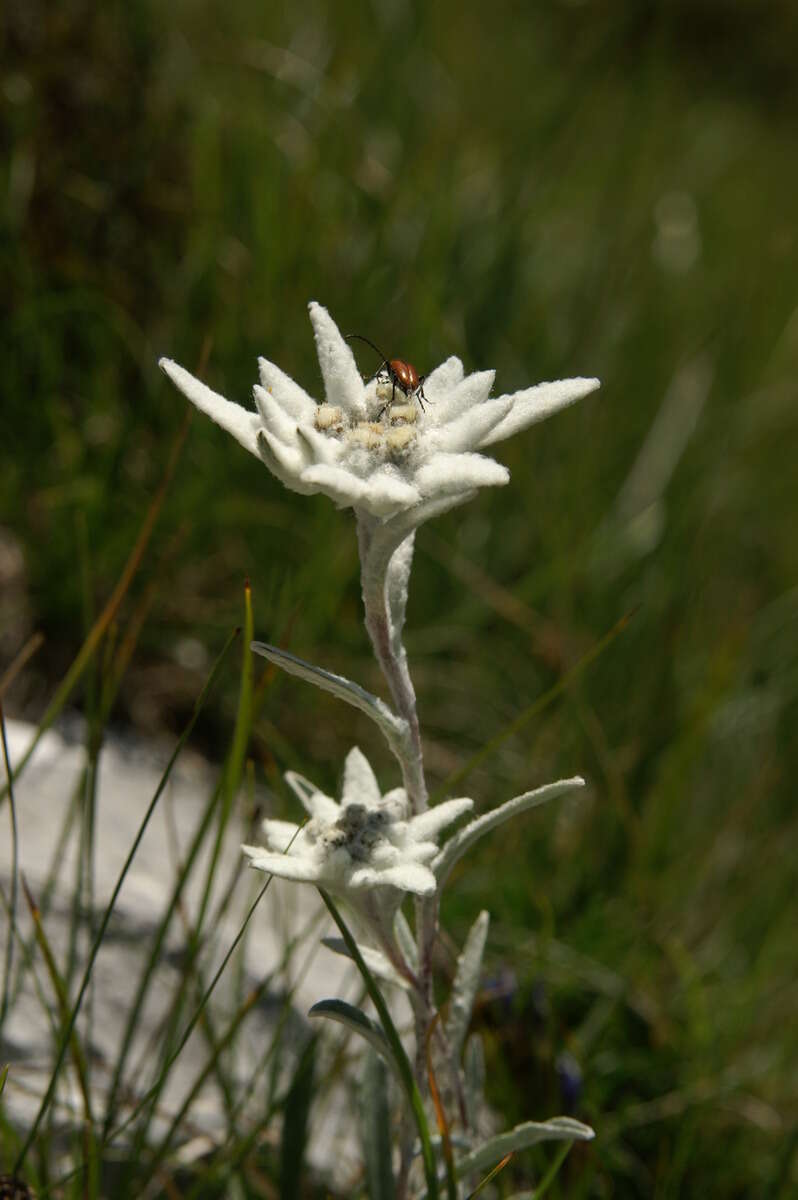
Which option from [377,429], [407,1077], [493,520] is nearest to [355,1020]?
[407,1077]

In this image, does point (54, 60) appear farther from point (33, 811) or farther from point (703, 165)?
point (703, 165)

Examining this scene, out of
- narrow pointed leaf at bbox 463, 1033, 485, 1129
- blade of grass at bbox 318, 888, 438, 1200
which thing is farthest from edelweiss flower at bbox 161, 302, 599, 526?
narrow pointed leaf at bbox 463, 1033, 485, 1129

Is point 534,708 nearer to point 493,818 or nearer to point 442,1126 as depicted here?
point 493,818

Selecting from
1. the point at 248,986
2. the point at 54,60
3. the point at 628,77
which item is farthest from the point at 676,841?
the point at 628,77

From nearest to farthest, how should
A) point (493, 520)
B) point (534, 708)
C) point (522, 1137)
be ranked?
point (522, 1137) < point (534, 708) < point (493, 520)

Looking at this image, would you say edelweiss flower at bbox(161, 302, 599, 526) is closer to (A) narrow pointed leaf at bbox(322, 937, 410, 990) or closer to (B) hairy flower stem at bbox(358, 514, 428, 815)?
(B) hairy flower stem at bbox(358, 514, 428, 815)

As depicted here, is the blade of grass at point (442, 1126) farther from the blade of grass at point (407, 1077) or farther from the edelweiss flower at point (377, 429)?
the edelweiss flower at point (377, 429)

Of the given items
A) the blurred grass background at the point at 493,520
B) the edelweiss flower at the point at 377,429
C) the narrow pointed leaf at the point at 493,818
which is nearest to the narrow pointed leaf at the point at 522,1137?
the narrow pointed leaf at the point at 493,818
